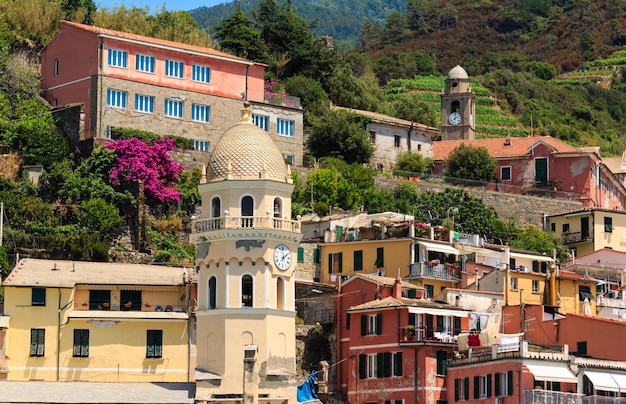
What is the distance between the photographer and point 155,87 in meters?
96.8

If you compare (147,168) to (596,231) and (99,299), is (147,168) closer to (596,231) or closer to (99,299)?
(99,299)

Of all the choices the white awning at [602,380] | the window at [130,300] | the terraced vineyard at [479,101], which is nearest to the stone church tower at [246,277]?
the window at [130,300]

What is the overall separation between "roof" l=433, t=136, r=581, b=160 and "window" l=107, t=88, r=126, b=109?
27073 mm

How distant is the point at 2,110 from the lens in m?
95.9

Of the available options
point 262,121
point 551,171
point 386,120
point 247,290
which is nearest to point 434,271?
point 247,290

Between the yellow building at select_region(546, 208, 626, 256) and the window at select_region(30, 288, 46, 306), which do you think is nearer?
the window at select_region(30, 288, 46, 306)

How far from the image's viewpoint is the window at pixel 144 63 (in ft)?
316

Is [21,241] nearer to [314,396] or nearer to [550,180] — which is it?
[314,396]

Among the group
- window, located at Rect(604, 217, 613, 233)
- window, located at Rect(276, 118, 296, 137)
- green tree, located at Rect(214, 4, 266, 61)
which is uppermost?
green tree, located at Rect(214, 4, 266, 61)

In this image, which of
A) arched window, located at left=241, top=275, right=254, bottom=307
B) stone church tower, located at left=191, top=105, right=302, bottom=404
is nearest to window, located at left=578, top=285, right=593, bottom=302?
stone church tower, located at left=191, top=105, right=302, bottom=404

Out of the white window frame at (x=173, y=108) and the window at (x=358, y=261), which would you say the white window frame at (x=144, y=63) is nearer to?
the white window frame at (x=173, y=108)

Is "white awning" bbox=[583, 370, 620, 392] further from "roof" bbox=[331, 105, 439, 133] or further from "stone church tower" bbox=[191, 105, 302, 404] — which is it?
"roof" bbox=[331, 105, 439, 133]

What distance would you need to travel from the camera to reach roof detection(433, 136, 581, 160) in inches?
4417

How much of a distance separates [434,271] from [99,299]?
59.0 ft
